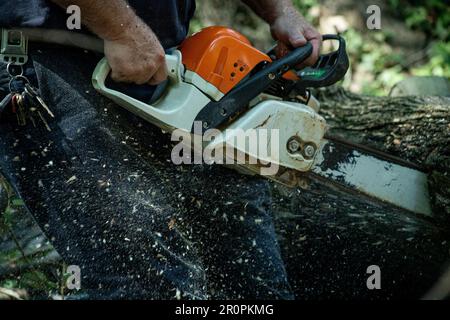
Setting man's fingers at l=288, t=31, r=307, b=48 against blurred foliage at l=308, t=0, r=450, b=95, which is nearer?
man's fingers at l=288, t=31, r=307, b=48

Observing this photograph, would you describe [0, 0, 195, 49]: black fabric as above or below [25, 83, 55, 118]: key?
above

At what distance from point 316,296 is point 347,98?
4.08 feet

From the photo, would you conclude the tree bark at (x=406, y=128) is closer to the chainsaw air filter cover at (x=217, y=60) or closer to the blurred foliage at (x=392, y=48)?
the chainsaw air filter cover at (x=217, y=60)

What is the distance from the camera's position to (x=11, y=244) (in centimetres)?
267

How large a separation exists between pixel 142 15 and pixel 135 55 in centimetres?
18

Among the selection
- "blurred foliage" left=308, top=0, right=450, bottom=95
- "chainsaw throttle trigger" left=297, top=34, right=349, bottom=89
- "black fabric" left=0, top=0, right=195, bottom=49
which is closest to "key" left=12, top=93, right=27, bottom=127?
"black fabric" left=0, top=0, right=195, bottom=49

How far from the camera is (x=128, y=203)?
→ 182 cm

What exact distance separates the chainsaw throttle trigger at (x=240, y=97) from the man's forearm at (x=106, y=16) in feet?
1.17

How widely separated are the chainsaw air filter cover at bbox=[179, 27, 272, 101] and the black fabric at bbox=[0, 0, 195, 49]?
7 centimetres

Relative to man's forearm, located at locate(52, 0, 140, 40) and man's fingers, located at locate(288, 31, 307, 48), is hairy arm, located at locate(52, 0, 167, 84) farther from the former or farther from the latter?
man's fingers, located at locate(288, 31, 307, 48)

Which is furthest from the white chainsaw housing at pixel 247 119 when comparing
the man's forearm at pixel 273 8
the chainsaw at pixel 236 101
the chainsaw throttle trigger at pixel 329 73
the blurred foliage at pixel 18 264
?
the blurred foliage at pixel 18 264

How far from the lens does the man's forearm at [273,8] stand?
2131 millimetres

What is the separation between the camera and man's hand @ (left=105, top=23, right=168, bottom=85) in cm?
159

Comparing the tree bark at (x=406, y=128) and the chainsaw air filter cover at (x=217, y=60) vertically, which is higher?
the chainsaw air filter cover at (x=217, y=60)
